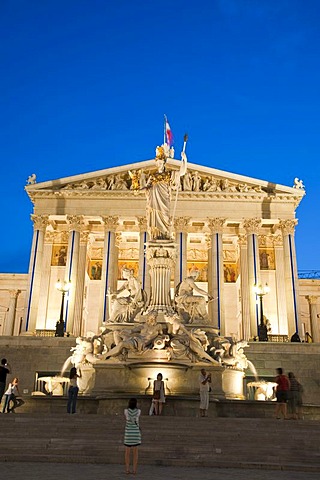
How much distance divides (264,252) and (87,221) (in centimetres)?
1468

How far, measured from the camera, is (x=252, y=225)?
42281 mm

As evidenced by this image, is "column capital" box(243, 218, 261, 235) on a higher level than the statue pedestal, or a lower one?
higher

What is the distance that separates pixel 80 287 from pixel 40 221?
6215 millimetres

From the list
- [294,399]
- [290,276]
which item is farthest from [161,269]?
[290,276]

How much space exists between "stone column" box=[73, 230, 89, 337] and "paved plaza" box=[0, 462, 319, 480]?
95.7ft

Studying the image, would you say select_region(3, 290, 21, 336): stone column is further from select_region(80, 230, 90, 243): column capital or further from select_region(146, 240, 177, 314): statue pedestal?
select_region(146, 240, 177, 314): statue pedestal

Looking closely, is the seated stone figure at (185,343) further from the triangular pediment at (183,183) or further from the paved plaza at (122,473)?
the triangular pediment at (183,183)

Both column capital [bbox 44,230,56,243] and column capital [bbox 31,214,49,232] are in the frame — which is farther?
column capital [bbox 44,230,56,243]

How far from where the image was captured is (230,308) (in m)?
47.3

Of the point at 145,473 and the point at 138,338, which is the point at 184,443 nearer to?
the point at 145,473

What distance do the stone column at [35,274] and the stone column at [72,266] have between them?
2.09 metres

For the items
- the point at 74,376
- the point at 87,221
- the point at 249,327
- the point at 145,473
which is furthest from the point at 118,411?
the point at 87,221

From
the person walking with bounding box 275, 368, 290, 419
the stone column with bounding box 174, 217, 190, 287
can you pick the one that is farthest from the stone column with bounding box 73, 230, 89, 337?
the person walking with bounding box 275, 368, 290, 419

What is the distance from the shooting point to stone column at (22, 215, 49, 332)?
3947 cm
